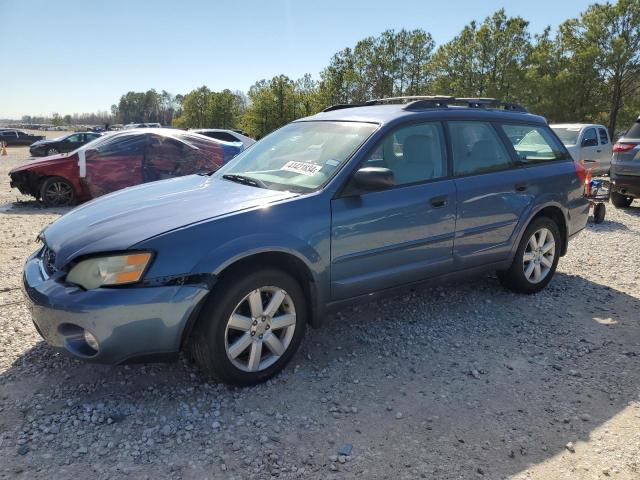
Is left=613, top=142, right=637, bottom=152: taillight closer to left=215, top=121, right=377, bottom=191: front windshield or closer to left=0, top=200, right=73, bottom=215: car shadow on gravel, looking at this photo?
left=215, top=121, right=377, bottom=191: front windshield

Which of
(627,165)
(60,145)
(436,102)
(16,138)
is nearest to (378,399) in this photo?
(436,102)

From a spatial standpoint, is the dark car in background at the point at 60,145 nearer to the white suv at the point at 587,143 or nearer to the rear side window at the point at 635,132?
the white suv at the point at 587,143

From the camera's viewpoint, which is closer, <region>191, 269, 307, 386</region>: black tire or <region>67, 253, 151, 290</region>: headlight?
<region>67, 253, 151, 290</region>: headlight

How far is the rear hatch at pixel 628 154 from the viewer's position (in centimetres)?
884

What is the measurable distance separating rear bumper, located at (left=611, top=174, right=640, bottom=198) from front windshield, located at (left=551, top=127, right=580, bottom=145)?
129 inches

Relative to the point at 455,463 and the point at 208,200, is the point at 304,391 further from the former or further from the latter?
the point at 208,200

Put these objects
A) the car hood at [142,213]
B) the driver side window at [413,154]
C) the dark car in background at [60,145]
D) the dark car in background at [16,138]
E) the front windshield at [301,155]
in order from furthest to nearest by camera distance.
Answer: the dark car in background at [16,138]
the dark car in background at [60,145]
the driver side window at [413,154]
the front windshield at [301,155]
the car hood at [142,213]

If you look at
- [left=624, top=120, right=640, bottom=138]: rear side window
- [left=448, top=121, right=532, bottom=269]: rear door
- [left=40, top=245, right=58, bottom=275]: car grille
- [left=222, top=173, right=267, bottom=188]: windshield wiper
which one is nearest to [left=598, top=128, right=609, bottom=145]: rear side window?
[left=624, top=120, right=640, bottom=138]: rear side window

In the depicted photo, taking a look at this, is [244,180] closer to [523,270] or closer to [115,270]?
[115,270]

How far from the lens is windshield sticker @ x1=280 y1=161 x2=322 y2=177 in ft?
11.6

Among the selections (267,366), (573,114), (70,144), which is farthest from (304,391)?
(573,114)

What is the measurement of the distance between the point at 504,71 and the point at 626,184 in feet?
76.2

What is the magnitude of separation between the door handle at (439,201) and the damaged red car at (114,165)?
6160mm

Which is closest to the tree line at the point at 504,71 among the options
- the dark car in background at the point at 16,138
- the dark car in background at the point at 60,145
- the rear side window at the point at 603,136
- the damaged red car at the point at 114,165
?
the dark car in background at the point at 60,145
